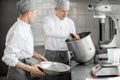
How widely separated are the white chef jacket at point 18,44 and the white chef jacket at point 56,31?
2.76 ft

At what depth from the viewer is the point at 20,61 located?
2244 millimetres

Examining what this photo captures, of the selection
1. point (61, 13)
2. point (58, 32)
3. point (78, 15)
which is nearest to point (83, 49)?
point (58, 32)

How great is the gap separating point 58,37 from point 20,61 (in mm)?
902

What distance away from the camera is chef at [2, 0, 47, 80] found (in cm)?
213

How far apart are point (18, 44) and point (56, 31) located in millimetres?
1006

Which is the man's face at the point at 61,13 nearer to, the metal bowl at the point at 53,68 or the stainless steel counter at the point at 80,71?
the stainless steel counter at the point at 80,71

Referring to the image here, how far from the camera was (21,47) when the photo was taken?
7.18 ft

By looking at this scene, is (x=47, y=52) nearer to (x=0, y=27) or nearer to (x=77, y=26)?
(x=77, y=26)

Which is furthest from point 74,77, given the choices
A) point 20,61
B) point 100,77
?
point 20,61

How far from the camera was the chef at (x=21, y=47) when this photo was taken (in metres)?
2.13

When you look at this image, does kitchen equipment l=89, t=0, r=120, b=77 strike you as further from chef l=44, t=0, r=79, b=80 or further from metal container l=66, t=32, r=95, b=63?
chef l=44, t=0, r=79, b=80

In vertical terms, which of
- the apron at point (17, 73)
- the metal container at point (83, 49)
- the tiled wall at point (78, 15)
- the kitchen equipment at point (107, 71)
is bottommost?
the apron at point (17, 73)

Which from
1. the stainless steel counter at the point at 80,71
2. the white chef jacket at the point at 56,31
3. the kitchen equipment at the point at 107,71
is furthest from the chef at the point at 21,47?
the white chef jacket at the point at 56,31

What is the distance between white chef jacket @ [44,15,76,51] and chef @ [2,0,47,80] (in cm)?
80
